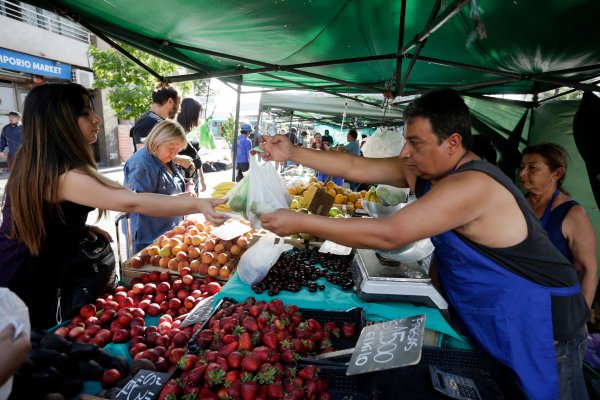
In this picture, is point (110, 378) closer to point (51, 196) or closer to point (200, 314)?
point (200, 314)

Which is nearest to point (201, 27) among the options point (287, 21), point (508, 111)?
point (287, 21)

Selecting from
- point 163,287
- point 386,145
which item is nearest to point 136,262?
point 163,287

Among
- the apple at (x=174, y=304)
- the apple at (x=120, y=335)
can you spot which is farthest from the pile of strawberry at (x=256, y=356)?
the apple at (x=174, y=304)

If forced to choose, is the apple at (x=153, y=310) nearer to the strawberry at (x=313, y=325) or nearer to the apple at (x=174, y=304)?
the apple at (x=174, y=304)

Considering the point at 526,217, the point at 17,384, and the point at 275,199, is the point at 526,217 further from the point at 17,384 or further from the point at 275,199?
the point at 17,384

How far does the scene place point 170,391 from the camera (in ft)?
4.29

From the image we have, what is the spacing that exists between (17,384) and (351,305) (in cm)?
160

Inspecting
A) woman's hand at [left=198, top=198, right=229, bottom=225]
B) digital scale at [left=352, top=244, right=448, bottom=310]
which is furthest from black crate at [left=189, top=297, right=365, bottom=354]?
woman's hand at [left=198, top=198, right=229, bottom=225]

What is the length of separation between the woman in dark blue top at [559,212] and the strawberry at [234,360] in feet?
7.29

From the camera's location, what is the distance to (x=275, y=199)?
2023 mm

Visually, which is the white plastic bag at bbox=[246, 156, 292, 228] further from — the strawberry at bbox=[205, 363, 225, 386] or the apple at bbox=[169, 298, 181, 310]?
the apple at bbox=[169, 298, 181, 310]

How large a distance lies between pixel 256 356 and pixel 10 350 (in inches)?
33.6

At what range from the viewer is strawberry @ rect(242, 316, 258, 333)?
5.47ft

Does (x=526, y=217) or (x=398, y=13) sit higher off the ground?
(x=398, y=13)
